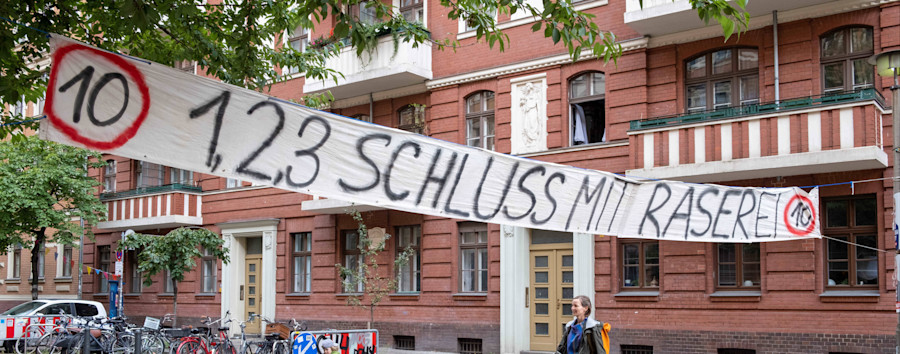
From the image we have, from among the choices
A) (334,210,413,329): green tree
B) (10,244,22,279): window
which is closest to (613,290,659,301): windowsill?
(334,210,413,329): green tree

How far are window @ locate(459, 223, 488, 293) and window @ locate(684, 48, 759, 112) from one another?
619cm

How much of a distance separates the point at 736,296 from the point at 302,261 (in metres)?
13.6

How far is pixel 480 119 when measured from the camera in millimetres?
23562

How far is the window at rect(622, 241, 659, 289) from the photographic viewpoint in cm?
1997

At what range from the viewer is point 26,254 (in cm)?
3831

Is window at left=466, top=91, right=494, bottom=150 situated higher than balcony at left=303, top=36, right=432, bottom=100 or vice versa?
balcony at left=303, top=36, right=432, bottom=100

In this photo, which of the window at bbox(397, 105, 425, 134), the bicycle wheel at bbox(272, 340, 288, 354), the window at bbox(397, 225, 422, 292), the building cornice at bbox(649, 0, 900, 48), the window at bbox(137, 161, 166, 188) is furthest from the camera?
the window at bbox(137, 161, 166, 188)

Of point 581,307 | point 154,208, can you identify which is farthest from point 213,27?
point 154,208

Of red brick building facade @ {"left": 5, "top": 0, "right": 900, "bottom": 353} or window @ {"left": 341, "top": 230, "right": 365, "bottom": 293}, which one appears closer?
red brick building facade @ {"left": 5, "top": 0, "right": 900, "bottom": 353}

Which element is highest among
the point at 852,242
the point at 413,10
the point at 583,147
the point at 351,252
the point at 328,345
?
the point at 413,10

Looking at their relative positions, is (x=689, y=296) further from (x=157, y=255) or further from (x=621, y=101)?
(x=157, y=255)

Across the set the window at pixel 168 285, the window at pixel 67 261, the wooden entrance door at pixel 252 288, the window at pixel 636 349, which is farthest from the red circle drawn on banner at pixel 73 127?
the window at pixel 67 261

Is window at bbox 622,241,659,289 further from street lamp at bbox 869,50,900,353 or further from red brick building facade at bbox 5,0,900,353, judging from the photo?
street lamp at bbox 869,50,900,353

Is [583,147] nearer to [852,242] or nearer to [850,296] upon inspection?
[852,242]
